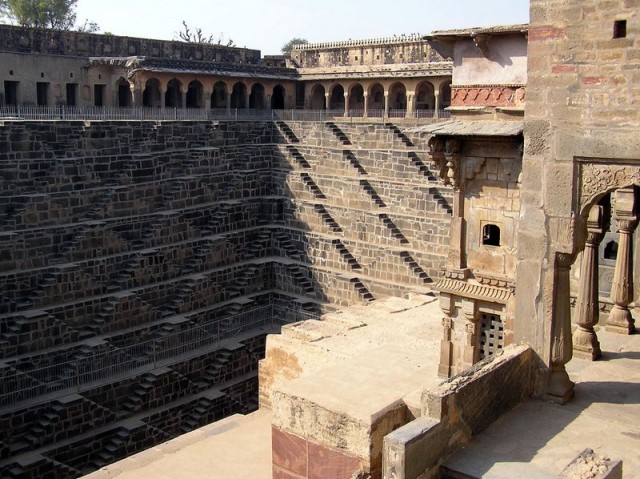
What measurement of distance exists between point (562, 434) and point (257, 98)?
28.6 meters

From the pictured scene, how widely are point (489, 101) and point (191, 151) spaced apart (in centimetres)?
1293

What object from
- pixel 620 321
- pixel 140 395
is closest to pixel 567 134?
pixel 620 321

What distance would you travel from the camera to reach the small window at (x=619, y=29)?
7.76 m

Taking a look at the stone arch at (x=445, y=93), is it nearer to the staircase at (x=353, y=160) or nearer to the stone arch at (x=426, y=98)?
the stone arch at (x=426, y=98)

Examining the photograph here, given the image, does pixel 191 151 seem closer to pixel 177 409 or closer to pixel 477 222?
pixel 177 409

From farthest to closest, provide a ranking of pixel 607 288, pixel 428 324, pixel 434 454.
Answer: pixel 428 324, pixel 607 288, pixel 434 454

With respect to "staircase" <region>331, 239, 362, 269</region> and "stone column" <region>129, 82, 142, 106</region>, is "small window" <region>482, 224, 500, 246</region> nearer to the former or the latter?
"staircase" <region>331, 239, 362, 269</region>

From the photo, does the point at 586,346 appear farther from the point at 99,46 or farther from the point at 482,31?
the point at 99,46

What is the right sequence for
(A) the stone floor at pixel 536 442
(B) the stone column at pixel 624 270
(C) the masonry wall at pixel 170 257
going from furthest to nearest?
(C) the masonry wall at pixel 170 257
(B) the stone column at pixel 624 270
(A) the stone floor at pixel 536 442

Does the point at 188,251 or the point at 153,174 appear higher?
the point at 153,174

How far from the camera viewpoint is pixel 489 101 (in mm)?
10648

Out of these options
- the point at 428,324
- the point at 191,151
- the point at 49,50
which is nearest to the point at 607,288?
the point at 428,324

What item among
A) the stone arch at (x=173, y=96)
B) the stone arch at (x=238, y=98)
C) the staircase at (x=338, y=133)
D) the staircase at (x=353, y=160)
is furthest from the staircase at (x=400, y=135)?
the stone arch at (x=238, y=98)

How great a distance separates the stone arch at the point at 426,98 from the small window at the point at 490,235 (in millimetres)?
21265
